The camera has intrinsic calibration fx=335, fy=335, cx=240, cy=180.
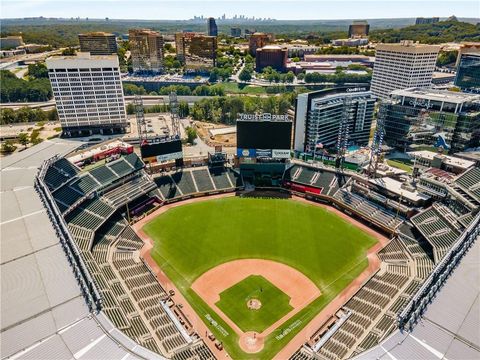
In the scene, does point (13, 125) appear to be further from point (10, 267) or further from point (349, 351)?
point (349, 351)

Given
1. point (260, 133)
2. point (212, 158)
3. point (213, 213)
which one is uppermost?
point (260, 133)

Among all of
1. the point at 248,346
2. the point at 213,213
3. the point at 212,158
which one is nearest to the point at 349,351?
the point at 248,346

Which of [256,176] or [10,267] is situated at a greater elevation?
[10,267]

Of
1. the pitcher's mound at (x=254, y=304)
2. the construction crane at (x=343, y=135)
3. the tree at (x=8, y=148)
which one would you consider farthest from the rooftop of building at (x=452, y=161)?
the tree at (x=8, y=148)

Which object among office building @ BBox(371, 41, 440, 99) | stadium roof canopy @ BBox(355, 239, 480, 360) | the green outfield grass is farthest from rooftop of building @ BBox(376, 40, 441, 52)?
stadium roof canopy @ BBox(355, 239, 480, 360)

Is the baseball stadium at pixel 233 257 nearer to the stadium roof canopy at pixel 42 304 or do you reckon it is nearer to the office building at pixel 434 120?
the stadium roof canopy at pixel 42 304

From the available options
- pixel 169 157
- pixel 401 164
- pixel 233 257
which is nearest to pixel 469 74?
pixel 401 164
